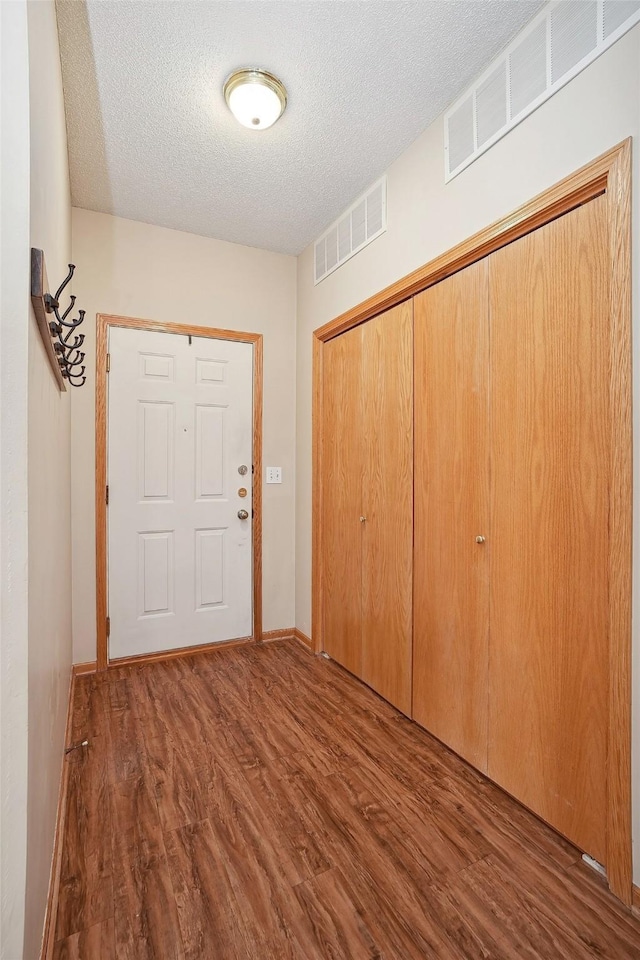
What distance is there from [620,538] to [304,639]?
7.85 feet

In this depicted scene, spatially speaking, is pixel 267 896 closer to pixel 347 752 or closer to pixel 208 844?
pixel 208 844

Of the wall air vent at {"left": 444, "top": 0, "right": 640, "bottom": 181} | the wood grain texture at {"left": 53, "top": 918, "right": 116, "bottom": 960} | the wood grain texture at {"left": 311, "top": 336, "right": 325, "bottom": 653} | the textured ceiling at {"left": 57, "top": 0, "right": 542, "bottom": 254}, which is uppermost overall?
the textured ceiling at {"left": 57, "top": 0, "right": 542, "bottom": 254}

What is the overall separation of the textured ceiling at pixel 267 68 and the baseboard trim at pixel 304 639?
9.00 ft

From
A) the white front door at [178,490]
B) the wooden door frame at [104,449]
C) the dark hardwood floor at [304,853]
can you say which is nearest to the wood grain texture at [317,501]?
the white front door at [178,490]

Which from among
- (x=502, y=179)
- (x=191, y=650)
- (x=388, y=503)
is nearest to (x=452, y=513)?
(x=388, y=503)

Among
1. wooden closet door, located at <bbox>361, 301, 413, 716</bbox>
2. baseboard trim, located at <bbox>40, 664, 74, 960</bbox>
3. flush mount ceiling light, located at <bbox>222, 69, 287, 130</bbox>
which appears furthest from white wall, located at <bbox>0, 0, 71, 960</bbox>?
wooden closet door, located at <bbox>361, 301, 413, 716</bbox>

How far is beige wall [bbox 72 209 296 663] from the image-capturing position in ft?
9.34

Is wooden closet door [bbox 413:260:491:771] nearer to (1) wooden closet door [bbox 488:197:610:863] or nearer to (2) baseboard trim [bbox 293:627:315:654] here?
(1) wooden closet door [bbox 488:197:610:863]

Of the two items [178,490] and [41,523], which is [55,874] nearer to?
[41,523]

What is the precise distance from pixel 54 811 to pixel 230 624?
72.7 inches

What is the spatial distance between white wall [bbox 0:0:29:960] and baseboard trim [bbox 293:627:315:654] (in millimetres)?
2453

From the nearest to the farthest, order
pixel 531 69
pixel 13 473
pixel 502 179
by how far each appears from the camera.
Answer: pixel 13 473
pixel 531 69
pixel 502 179

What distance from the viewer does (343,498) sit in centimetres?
290

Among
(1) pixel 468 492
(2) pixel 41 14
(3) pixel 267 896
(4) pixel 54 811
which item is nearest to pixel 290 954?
(3) pixel 267 896
